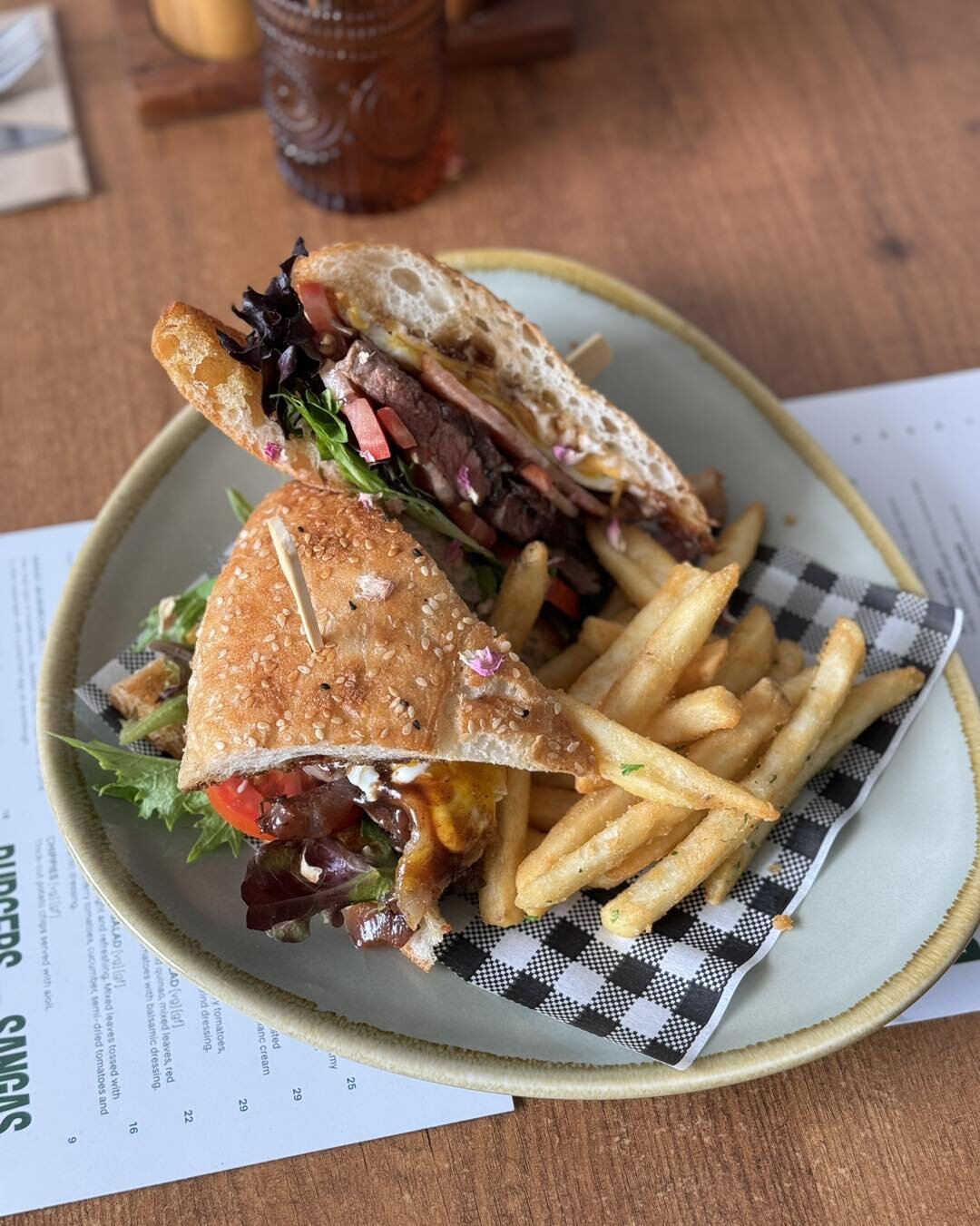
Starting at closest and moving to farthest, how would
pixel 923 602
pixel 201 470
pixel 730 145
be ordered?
pixel 923 602 → pixel 201 470 → pixel 730 145

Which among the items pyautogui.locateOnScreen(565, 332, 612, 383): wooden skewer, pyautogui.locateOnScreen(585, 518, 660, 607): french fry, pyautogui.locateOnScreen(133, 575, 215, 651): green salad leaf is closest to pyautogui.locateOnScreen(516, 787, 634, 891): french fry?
pyautogui.locateOnScreen(585, 518, 660, 607): french fry

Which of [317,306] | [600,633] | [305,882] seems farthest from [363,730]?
[317,306]

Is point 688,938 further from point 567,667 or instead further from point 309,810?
point 309,810

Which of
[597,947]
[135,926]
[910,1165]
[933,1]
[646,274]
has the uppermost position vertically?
[933,1]

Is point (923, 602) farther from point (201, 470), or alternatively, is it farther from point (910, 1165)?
point (201, 470)

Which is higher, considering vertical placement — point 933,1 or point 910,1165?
point 933,1

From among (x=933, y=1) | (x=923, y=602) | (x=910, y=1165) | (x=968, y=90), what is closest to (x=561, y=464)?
(x=923, y=602)

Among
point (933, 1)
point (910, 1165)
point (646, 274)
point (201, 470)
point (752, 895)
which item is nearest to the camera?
point (910, 1165)

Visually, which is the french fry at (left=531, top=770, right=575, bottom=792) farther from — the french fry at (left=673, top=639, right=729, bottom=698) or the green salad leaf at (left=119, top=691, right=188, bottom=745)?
the green salad leaf at (left=119, top=691, right=188, bottom=745)
